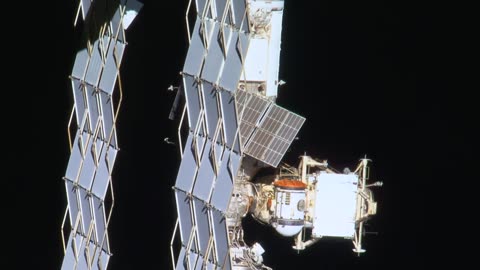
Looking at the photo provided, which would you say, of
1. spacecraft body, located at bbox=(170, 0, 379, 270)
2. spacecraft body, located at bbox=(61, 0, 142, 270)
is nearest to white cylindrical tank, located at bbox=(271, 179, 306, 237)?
spacecraft body, located at bbox=(170, 0, 379, 270)

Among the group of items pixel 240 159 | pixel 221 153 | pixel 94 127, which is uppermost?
pixel 94 127

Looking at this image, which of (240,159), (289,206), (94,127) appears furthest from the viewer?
(94,127)

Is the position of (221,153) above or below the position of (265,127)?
below

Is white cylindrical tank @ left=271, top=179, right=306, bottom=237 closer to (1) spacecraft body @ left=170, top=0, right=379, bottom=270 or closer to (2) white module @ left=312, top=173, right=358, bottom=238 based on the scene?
(1) spacecraft body @ left=170, top=0, right=379, bottom=270

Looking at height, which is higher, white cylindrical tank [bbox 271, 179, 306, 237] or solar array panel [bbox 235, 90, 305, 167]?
solar array panel [bbox 235, 90, 305, 167]

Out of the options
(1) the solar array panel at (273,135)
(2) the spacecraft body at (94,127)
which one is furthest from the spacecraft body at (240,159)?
(2) the spacecraft body at (94,127)

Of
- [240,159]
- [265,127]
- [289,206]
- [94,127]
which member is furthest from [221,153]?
[94,127]

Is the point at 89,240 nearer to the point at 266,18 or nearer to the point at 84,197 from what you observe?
the point at 84,197

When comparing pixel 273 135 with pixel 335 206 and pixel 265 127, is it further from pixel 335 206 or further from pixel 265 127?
pixel 335 206
